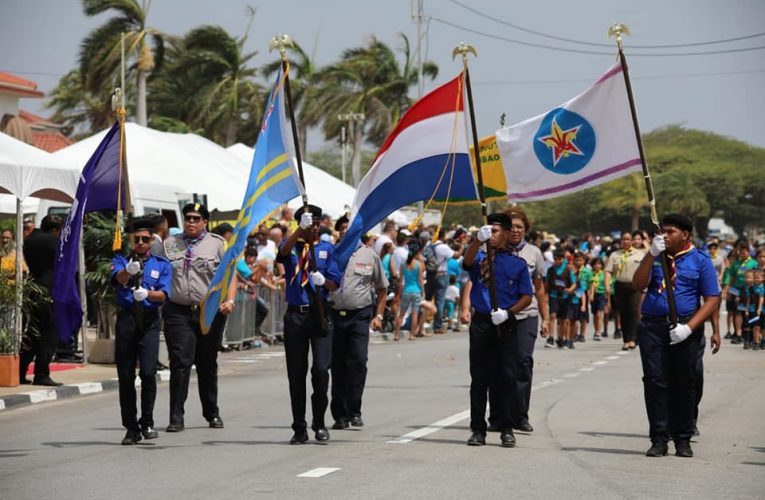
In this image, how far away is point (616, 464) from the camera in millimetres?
9734

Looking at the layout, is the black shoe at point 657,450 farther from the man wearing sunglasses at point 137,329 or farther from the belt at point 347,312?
the man wearing sunglasses at point 137,329

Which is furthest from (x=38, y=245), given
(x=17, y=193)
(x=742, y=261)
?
(x=742, y=261)

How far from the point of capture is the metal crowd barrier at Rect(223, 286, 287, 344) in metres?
22.1

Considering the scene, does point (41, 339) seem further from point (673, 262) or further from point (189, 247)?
point (673, 262)

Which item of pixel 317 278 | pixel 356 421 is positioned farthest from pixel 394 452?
pixel 356 421

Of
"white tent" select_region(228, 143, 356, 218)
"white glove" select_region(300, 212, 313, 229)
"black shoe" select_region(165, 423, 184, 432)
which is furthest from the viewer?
"white tent" select_region(228, 143, 356, 218)

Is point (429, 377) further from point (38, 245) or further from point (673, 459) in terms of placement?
point (673, 459)

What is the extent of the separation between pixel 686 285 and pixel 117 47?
36595 millimetres

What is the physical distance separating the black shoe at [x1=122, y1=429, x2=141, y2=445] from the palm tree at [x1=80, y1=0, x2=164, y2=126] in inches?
1287

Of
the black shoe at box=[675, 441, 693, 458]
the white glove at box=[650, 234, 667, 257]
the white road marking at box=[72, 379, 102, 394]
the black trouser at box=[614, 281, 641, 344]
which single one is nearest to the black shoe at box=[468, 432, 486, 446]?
the black shoe at box=[675, 441, 693, 458]

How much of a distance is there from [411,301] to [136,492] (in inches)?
714

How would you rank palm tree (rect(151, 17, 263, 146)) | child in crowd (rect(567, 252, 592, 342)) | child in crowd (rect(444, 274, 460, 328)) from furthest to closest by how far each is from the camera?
palm tree (rect(151, 17, 263, 146))
child in crowd (rect(444, 274, 460, 328))
child in crowd (rect(567, 252, 592, 342))

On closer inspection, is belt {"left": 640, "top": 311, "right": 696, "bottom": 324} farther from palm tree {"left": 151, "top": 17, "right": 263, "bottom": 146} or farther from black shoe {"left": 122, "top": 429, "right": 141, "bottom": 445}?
palm tree {"left": 151, "top": 17, "right": 263, "bottom": 146}

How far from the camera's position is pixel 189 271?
1175cm
